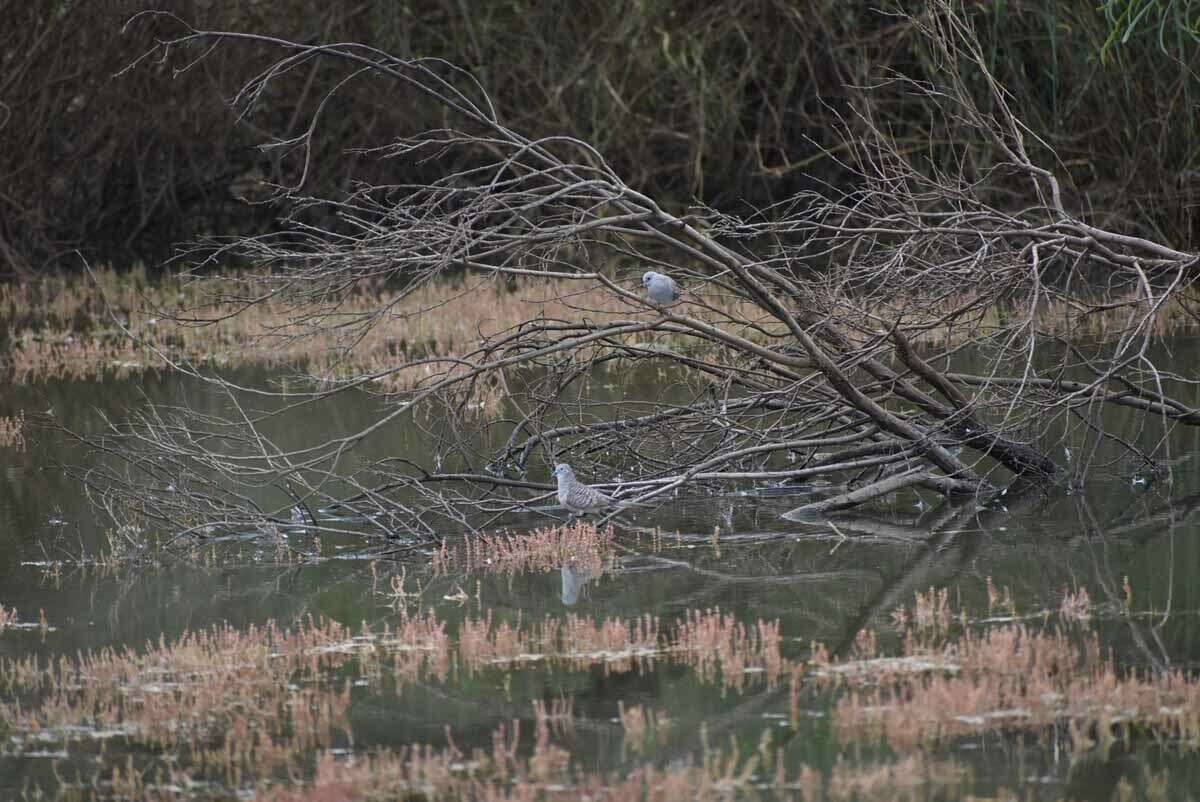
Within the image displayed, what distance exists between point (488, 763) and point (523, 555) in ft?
10.4

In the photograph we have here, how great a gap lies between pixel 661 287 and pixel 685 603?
8.23 feet

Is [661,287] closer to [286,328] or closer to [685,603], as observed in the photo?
[685,603]

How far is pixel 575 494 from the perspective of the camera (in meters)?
9.73

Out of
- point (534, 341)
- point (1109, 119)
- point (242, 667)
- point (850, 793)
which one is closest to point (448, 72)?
point (1109, 119)

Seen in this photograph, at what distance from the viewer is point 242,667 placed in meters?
7.26

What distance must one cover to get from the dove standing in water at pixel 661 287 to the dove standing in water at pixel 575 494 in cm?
122

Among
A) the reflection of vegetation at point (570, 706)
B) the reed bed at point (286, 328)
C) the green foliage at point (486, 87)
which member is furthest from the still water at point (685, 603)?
the green foliage at point (486, 87)

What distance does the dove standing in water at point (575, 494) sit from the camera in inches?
383

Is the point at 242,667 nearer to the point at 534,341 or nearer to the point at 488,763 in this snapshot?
the point at 488,763

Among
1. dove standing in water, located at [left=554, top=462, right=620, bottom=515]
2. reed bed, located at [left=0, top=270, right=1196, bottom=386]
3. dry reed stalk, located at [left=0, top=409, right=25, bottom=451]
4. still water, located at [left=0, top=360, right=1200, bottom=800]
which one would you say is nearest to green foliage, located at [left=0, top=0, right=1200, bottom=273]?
reed bed, located at [left=0, top=270, right=1196, bottom=386]

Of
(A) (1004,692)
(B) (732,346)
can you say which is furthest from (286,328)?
(A) (1004,692)

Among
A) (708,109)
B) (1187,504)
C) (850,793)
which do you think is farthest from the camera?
(708,109)

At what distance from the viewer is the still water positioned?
5996mm

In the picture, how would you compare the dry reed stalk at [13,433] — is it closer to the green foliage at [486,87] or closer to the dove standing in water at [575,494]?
the dove standing in water at [575,494]
